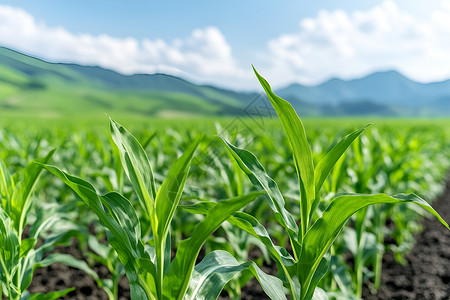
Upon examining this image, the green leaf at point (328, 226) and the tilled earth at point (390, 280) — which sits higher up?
the green leaf at point (328, 226)

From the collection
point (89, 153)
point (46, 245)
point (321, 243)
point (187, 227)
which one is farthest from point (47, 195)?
point (321, 243)

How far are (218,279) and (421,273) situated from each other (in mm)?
2809

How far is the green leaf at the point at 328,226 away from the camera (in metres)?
1.12

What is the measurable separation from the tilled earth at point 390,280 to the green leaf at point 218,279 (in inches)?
64.3

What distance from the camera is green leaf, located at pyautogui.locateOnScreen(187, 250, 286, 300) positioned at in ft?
4.03

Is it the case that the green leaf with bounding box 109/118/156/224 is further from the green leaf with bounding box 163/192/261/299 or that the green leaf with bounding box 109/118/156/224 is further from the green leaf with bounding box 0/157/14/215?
the green leaf with bounding box 0/157/14/215

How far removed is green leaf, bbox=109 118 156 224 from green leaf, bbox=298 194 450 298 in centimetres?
54

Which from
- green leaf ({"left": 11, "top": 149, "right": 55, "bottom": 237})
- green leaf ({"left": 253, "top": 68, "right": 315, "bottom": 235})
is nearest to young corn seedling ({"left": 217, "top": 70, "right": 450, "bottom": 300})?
green leaf ({"left": 253, "top": 68, "right": 315, "bottom": 235})

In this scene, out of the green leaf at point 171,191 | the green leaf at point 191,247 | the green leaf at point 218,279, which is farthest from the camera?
the green leaf at point 218,279

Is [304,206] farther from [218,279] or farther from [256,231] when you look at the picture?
[218,279]

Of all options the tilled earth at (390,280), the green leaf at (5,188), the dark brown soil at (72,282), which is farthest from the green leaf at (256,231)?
the dark brown soil at (72,282)

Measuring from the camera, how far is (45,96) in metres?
89.2

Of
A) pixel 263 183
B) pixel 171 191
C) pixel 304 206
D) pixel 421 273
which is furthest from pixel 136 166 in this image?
pixel 421 273

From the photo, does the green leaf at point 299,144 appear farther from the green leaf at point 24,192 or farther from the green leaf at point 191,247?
the green leaf at point 24,192
